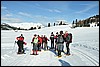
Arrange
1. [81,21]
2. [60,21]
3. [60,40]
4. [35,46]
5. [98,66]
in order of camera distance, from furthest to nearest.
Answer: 1. [60,21]
2. [81,21]
3. [35,46]
4. [60,40]
5. [98,66]

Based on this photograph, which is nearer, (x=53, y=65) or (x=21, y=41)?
(x=53, y=65)

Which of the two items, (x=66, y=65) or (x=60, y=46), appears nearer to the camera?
(x=66, y=65)

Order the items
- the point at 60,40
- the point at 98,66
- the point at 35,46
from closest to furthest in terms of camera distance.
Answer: the point at 98,66 → the point at 60,40 → the point at 35,46

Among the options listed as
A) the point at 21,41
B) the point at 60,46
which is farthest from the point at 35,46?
the point at 60,46

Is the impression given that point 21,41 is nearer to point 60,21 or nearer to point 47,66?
point 47,66

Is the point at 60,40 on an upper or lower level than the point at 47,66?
upper

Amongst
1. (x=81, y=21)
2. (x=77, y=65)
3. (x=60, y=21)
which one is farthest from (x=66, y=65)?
(x=60, y=21)

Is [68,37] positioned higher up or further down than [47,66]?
higher up

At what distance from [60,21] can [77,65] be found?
90098 mm

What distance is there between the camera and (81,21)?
9012 cm

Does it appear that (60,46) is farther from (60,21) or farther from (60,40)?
(60,21)

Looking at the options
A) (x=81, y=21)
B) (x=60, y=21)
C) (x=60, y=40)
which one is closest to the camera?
(x=60, y=40)

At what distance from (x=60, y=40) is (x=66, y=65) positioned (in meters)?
3.41

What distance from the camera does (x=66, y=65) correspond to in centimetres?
1116
